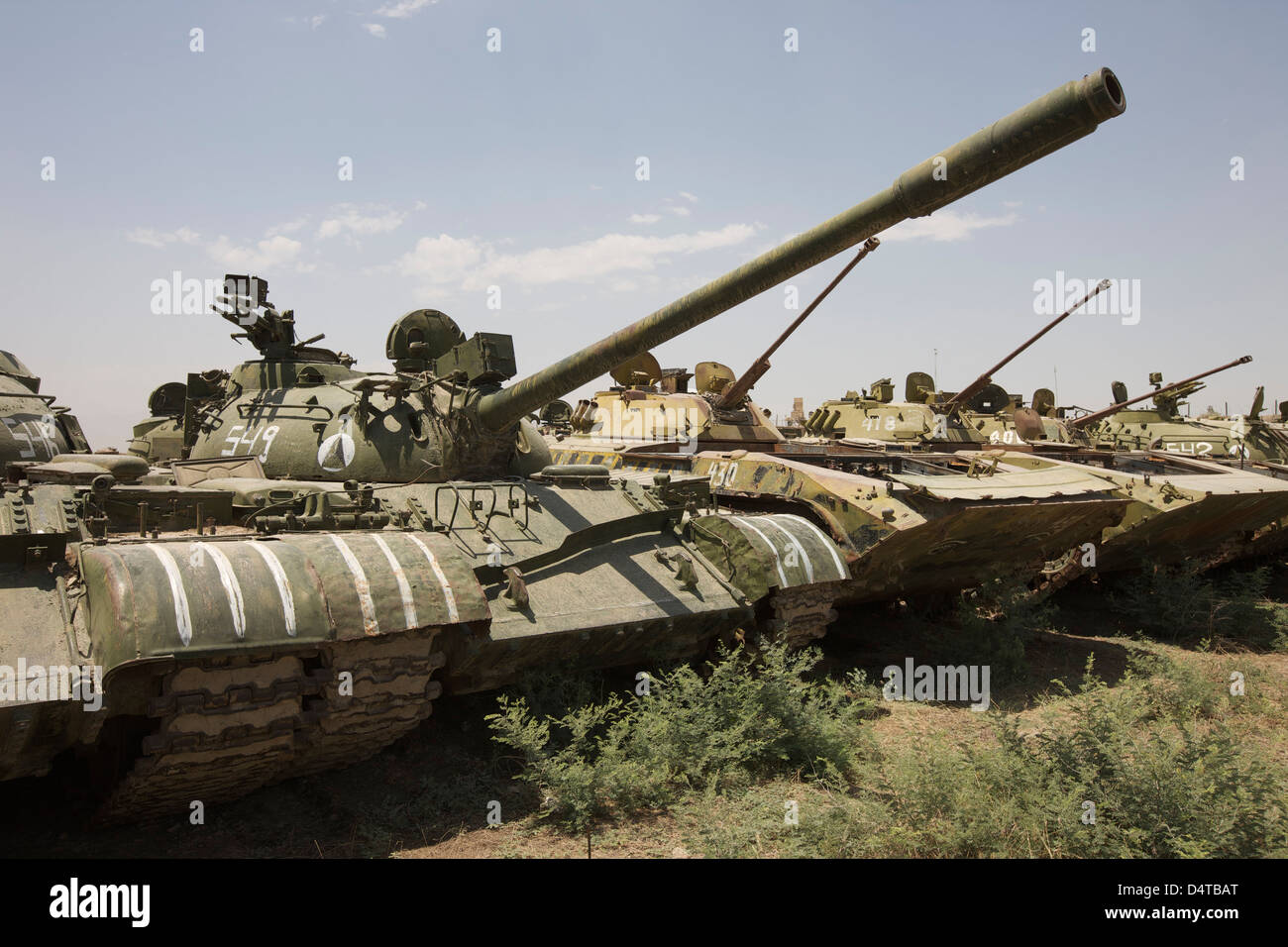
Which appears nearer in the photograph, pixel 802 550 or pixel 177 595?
pixel 177 595

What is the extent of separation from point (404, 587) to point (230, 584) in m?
0.98

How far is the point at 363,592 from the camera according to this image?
548 cm

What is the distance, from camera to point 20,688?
451 centimetres

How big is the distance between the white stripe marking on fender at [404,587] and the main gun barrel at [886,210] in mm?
1937

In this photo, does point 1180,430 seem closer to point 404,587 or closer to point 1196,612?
point 1196,612

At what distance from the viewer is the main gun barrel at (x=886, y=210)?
4570 mm

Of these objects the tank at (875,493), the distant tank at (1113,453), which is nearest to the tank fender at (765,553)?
the tank at (875,493)

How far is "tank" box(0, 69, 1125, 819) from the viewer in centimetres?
486

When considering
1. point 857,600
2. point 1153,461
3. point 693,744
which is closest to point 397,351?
point 693,744

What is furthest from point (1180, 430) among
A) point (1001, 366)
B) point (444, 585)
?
point (444, 585)

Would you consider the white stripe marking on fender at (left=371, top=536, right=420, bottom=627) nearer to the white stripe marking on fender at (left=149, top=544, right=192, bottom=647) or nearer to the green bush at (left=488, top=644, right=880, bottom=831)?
the green bush at (left=488, top=644, right=880, bottom=831)

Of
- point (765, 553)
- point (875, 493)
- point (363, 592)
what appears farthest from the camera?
point (875, 493)

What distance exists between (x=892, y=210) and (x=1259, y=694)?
23.3 ft

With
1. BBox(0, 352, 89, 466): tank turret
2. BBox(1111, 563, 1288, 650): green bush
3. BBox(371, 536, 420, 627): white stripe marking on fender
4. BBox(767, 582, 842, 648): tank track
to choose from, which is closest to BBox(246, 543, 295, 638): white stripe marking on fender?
BBox(371, 536, 420, 627): white stripe marking on fender
